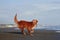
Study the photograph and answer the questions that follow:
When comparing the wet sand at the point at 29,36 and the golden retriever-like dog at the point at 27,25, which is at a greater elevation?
the golden retriever-like dog at the point at 27,25

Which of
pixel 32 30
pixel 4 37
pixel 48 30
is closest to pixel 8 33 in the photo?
pixel 4 37

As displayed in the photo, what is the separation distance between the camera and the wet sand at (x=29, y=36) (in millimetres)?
5455

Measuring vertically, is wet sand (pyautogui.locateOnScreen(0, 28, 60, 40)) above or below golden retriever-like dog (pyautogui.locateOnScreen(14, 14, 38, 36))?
below

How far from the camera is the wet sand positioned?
5.46 meters

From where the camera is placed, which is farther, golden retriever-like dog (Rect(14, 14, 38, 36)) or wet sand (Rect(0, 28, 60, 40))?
golden retriever-like dog (Rect(14, 14, 38, 36))

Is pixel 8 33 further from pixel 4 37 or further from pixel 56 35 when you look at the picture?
pixel 56 35

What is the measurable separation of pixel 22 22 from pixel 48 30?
2.25 feet

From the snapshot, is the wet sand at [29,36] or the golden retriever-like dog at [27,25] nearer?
the wet sand at [29,36]

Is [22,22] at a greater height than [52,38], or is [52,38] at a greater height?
[22,22]

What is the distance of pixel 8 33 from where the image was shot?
5.71 metres

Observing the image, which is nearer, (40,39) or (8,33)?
(40,39)

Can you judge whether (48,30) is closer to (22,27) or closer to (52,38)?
(52,38)

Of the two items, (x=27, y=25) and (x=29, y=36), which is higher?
(x=27, y=25)

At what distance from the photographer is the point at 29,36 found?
5594mm
